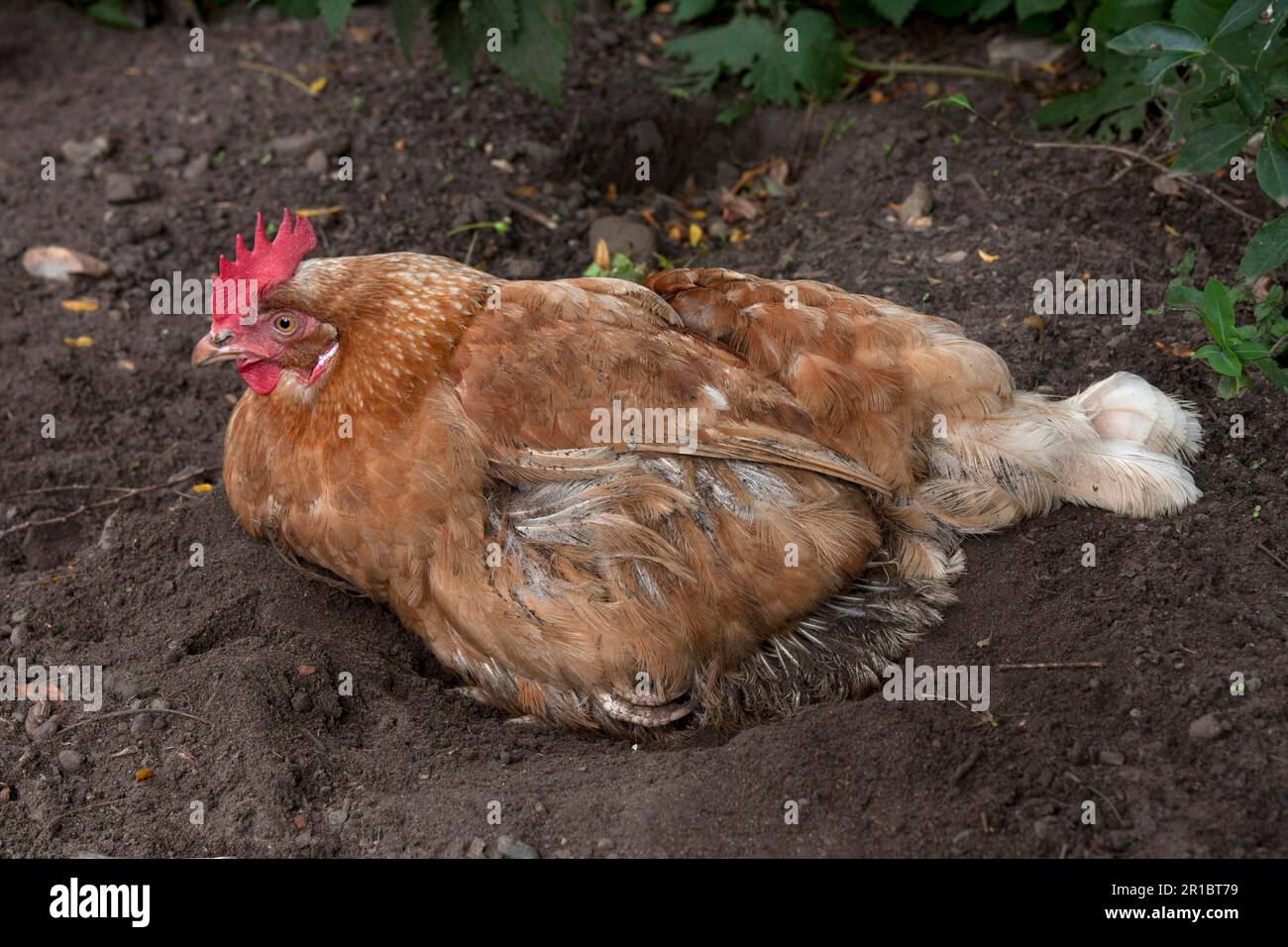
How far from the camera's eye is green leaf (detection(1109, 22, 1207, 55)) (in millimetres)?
3604

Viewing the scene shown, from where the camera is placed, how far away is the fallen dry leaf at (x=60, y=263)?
218 inches

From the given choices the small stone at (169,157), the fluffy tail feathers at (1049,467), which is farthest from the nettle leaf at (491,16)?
the fluffy tail feathers at (1049,467)

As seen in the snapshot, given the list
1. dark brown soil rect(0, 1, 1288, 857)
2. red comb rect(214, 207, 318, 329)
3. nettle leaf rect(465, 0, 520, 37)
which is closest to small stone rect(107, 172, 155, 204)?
dark brown soil rect(0, 1, 1288, 857)

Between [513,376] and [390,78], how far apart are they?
11.6ft

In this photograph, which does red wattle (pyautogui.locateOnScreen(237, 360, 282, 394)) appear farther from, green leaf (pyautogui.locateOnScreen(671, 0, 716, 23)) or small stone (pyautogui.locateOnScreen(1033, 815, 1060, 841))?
green leaf (pyautogui.locateOnScreen(671, 0, 716, 23))

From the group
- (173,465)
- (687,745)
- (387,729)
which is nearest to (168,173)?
(173,465)

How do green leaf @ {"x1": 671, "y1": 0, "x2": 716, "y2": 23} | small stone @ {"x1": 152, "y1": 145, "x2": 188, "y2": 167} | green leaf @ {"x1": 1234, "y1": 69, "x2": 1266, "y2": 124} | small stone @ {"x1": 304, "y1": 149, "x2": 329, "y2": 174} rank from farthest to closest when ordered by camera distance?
green leaf @ {"x1": 671, "y1": 0, "x2": 716, "y2": 23}, small stone @ {"x1": 152, "y1": 145, "x2": 188, "y2": 167}, small stone @ {"x1": 304, "y1": 149, "x2": 329, "y2": 174}, green leaf @ {"x1": 1234, "y1": 69, "x2": 1266, "y2": 124}

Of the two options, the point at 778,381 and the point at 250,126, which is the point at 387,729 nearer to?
the point at 778,381

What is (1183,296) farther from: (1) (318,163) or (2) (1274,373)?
(1) (318,163)

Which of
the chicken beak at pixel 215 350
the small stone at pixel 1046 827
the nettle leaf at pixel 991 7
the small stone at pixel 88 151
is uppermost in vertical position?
the nettle leaf at pixel 991 7

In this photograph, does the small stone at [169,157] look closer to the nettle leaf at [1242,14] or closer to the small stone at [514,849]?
the small stone at [514,849]

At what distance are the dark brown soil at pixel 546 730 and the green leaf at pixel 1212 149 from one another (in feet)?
2.55

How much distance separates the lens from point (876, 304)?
398cm

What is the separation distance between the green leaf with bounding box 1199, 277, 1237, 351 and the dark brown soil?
0.49m
